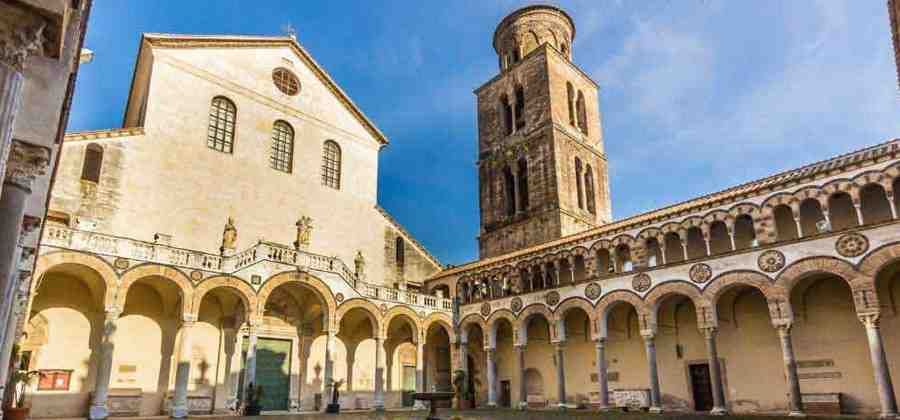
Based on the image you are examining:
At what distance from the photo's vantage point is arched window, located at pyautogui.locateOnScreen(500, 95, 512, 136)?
33.9 metres

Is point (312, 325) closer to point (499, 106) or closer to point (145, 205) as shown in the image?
point (145, 205)

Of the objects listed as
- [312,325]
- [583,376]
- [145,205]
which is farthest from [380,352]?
[145,205]

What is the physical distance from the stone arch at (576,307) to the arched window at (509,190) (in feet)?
34.8

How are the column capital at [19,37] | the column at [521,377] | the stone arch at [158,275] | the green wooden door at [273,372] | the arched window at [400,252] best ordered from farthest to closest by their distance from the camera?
the arched window at [400,252], the column at [521,377], the green wooden door at [273,372], the stone arch at [158,275], the column capital at [19,37]

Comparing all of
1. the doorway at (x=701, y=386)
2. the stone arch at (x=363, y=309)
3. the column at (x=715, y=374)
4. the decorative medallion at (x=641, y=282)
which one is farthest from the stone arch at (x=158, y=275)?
the doorway at (x=701, y=386)

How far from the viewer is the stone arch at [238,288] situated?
17672mm

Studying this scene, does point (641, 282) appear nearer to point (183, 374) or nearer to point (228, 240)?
point (228, 240)

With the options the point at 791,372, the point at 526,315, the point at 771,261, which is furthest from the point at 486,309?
the point at 791,372

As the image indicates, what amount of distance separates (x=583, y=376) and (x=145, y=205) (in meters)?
17.7

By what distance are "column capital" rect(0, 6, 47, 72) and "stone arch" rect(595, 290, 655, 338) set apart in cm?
1836

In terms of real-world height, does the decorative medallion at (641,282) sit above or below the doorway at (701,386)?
above

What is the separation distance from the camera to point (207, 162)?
2219cm

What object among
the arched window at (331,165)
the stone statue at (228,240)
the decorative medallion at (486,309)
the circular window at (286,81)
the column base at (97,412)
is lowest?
the column base at (97,412)

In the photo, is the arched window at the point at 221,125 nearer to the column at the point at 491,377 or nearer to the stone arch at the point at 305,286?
the stone arch at the point at 305,286
